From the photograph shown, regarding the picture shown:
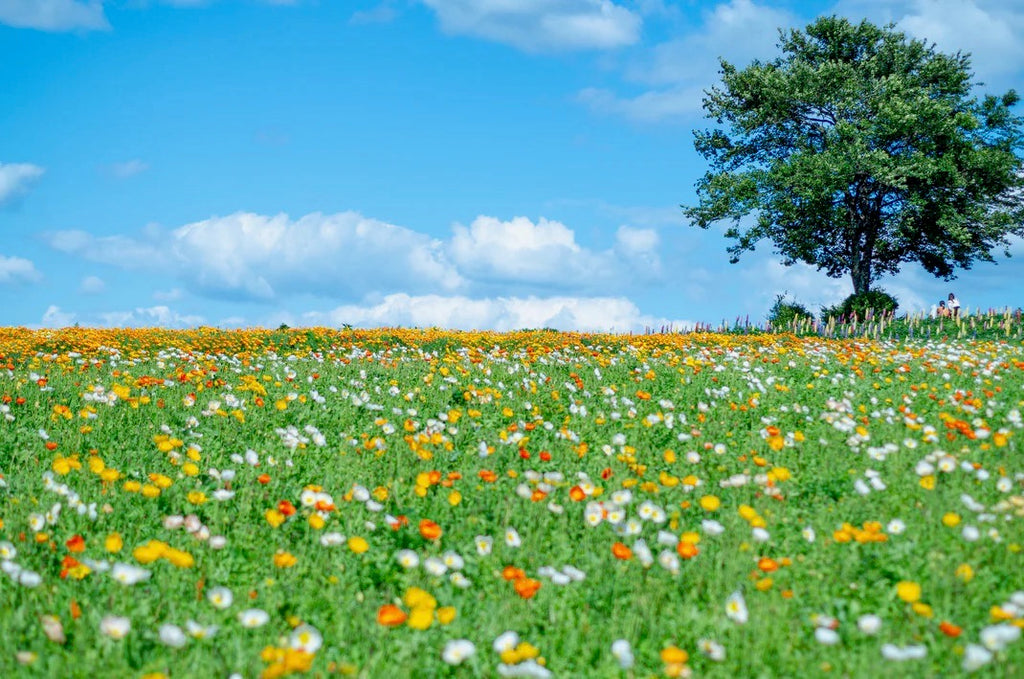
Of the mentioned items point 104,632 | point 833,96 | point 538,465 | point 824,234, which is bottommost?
point 104,632

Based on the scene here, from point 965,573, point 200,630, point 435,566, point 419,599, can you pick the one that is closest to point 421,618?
point 419,599

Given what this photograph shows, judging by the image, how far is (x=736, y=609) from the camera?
4398mm

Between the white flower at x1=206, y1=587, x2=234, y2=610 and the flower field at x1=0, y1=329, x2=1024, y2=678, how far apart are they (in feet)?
0.06

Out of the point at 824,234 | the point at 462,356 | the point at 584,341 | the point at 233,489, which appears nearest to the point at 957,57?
the point at 824,234

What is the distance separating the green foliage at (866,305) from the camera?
31141 millimetres

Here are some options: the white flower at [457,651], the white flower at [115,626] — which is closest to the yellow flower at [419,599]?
the white flower at [457,651]

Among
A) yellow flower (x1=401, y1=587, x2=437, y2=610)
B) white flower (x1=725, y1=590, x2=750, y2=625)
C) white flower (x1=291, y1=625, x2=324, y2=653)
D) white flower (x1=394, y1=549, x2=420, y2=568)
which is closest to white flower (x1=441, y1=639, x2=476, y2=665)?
yellow flower (x1=401, y1=587, x2=437, y2=610)

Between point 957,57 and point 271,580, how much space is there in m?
38.8

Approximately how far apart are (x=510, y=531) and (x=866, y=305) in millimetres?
29800

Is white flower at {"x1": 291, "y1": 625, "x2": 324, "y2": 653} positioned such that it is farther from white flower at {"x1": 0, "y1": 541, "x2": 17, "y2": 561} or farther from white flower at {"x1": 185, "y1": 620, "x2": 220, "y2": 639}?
white flower at {"x1": 0, "y1": 541, "x2": 17, "y2": 561}

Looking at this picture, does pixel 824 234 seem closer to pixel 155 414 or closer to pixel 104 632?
pixel 155 414

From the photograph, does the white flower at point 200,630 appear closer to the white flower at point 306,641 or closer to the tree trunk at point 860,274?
the white flower at point 306,641

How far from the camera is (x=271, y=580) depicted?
486 centimetres

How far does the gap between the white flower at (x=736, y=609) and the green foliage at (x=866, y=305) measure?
28.4 meters
